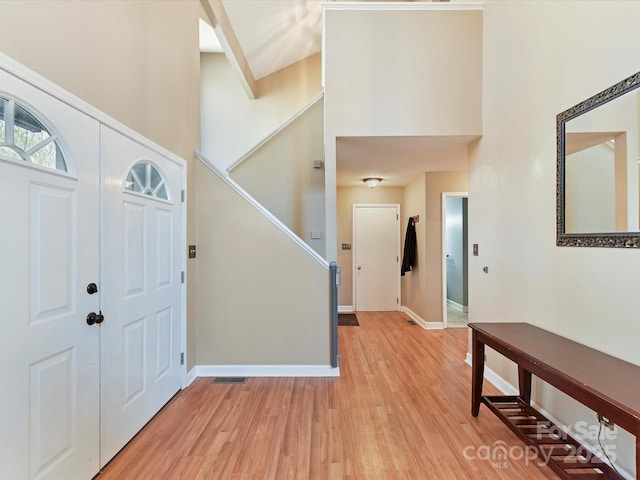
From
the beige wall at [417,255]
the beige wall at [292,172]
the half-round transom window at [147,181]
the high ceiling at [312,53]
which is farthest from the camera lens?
the beige wall at [417,255]

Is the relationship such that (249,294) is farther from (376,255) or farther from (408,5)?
(408,5)

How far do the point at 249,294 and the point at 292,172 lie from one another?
1772 millimetres

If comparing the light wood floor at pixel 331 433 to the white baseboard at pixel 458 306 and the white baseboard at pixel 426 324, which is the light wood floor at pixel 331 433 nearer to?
the white baseboard at pixel 426 324

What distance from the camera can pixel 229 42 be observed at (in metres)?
3.89

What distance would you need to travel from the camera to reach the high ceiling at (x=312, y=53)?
3264mm

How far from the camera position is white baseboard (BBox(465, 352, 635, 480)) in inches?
62.7

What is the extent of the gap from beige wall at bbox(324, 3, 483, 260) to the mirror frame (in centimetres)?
110

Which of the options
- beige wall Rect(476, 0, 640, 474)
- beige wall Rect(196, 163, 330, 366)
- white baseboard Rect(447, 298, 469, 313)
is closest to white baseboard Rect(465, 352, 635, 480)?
beige wall Rect(476, 0, 640, 474)

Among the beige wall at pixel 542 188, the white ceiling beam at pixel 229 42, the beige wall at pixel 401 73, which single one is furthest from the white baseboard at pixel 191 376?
the white ceiling beam at pixel 229 42

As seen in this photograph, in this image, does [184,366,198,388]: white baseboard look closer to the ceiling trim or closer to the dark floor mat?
the dark floor mat

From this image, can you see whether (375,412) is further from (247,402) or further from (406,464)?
(247,402)

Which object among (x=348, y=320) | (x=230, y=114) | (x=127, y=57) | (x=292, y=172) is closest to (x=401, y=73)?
(x=292, y=172)

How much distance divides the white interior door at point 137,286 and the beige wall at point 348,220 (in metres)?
3.31

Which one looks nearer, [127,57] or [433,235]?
[127,57]
